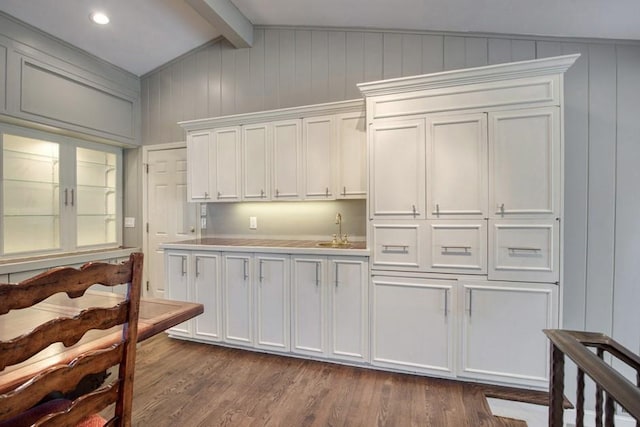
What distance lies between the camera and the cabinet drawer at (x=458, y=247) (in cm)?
224

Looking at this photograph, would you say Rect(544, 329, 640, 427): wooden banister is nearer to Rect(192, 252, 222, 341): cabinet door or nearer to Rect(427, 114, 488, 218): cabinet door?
Rect(427, 114, 488, 218): cabinet door

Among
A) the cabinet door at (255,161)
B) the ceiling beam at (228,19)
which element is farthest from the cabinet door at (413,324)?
the ceiling beam at (228,19)

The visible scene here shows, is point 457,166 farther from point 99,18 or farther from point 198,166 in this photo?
point 99,18

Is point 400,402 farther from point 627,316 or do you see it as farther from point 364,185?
point 627,316

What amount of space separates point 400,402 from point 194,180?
2781 millimetres

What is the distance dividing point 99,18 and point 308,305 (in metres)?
3.33

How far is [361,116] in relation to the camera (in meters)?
2.73

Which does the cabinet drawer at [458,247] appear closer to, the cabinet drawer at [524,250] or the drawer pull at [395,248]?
the cabinet drawer at [524,250]

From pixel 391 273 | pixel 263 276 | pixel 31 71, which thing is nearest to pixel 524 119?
pixel 391 273

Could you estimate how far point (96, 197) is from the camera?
3.77m

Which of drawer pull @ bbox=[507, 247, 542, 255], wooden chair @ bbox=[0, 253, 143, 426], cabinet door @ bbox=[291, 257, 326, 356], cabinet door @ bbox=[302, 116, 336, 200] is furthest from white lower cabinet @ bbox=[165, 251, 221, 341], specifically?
drawer pull @ bbox=[507, 247, 542, 255]

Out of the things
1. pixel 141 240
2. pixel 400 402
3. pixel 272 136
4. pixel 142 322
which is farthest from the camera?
pixel 141 240

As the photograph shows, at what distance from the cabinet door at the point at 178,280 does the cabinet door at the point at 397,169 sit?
6.21 ft

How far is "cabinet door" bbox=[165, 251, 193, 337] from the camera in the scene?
300cm
